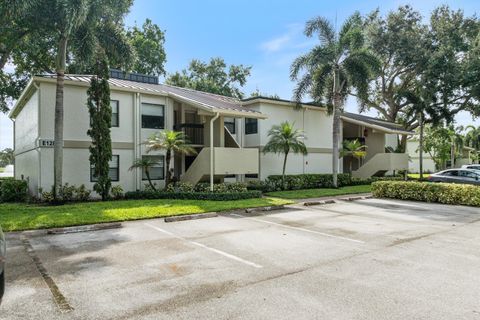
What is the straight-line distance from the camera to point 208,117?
66.7 ft

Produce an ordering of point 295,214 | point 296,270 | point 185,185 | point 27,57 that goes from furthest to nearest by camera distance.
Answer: point 27,57 → point 185,185 → point 295,214 → point 296,270

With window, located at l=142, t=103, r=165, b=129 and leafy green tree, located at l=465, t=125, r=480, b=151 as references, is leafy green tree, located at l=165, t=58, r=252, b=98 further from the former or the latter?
leafy green tree, located at l=465, t=125, r=480, b=151

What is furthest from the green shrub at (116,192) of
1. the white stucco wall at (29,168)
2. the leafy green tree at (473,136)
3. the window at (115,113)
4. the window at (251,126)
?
the leafy green tree at (473,136)

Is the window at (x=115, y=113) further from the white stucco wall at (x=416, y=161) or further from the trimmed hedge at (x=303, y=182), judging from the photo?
the white stucco wall at (x=416, y=161)

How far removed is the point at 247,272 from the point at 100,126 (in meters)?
12.7

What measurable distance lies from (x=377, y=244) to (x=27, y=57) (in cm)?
3139

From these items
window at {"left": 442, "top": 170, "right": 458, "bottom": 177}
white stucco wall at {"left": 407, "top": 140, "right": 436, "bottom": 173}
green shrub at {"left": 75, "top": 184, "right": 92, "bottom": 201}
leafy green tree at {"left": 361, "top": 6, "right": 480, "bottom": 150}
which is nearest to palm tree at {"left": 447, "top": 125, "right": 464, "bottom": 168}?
white stucco wall at {"left": 407, "top": 140, "right": 436, "bottom": 173}

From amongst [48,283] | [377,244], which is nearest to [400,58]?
[377,244]

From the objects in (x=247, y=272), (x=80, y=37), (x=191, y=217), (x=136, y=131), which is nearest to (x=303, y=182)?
(x=136, y=131)

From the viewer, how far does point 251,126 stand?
76.0 feet

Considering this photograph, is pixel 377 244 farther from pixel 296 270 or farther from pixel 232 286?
pixel 232 286

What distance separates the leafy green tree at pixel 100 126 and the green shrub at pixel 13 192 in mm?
4428

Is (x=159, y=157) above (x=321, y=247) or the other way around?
above

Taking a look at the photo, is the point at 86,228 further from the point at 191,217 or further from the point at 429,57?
the point at 429,57
